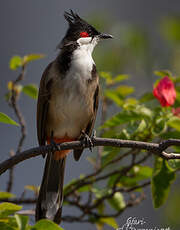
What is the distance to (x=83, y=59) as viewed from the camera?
9.46ft

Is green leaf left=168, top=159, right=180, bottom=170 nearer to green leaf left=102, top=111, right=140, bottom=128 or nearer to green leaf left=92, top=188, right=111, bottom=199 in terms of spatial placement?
green leaf left=102, top=111, right=140, bottom=128

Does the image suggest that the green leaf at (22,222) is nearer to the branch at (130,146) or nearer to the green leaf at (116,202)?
the branch at (130,146)

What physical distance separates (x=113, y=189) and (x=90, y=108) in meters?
0.60

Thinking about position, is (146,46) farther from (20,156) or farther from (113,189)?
(20,156)

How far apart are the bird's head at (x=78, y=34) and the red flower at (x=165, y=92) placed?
2.55ft

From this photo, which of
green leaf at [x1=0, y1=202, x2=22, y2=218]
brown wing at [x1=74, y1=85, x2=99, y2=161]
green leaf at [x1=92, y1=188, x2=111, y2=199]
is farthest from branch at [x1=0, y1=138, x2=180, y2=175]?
brown wing at [x1=74, y1=85, x2=99, y2=161]

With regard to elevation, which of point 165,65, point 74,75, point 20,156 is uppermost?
point 165,65

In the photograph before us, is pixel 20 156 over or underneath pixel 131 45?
underneath

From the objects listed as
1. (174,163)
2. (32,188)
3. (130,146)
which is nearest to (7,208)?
(130,146)

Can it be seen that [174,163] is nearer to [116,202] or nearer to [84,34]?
[116,202]

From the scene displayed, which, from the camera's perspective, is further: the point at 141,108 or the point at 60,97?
the point at 60,97

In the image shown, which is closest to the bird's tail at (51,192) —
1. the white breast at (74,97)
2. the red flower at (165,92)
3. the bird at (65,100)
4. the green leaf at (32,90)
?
the bird at (65,100)

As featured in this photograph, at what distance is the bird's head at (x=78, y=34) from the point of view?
301 cm

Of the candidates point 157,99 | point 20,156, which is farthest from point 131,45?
point 20,156
